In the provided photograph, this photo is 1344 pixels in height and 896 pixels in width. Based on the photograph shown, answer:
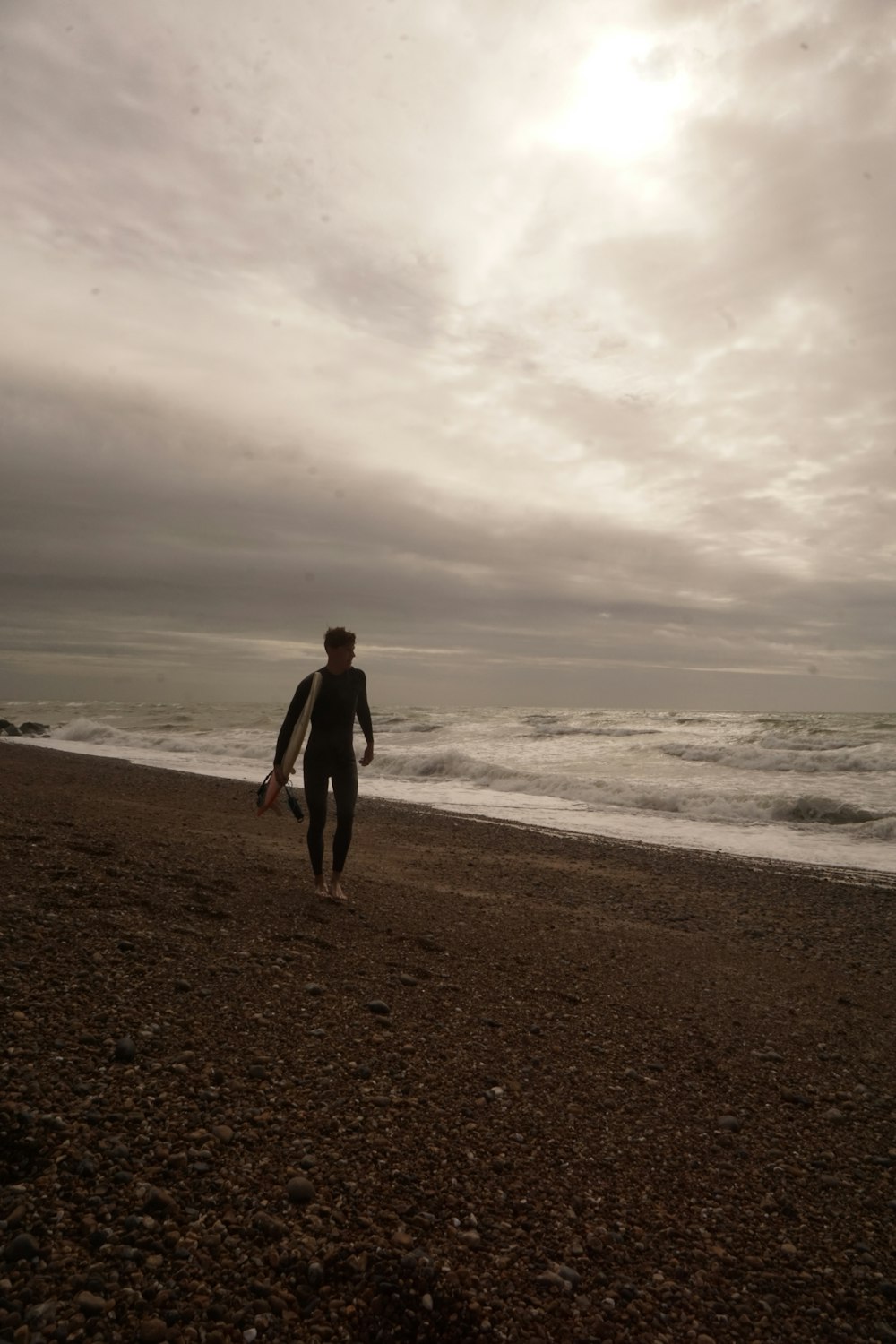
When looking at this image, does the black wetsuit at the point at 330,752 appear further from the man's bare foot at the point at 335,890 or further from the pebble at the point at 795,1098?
the pebble at the point at 795,1098

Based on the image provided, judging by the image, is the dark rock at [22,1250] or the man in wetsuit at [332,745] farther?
the man in wetsuit at [332,745]

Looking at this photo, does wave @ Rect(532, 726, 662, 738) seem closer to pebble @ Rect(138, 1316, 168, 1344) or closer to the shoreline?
the shoreline

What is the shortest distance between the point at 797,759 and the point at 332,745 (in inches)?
781

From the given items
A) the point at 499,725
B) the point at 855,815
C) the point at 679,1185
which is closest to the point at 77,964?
the point at 679,1185

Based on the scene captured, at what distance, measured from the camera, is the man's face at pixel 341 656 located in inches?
251

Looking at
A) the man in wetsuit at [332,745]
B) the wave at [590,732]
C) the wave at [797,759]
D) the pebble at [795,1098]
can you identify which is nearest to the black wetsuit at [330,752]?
the man in wetsuit at [332,745]

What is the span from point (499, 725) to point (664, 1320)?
128 ft

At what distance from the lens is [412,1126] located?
2.98 metres

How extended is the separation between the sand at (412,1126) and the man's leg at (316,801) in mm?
373

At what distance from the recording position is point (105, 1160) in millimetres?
2436

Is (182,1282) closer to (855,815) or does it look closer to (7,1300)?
(7,1300)

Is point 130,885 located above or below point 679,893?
above

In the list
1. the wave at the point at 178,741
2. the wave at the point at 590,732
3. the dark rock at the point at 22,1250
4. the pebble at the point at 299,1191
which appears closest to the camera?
the dark rock at the point at 22,1250

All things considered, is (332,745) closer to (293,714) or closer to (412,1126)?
(293,714)
